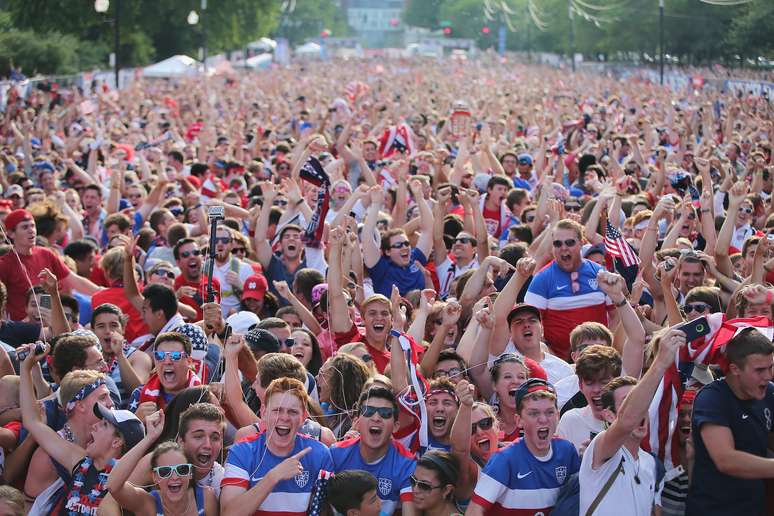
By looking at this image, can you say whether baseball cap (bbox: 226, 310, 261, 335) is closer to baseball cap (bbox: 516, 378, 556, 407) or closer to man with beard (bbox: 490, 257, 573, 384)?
man with beard (bbox: 490, 257, 573, 384)

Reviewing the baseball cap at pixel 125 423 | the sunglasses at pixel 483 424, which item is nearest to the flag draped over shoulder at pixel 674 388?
the sunglasses at pixel 483 424

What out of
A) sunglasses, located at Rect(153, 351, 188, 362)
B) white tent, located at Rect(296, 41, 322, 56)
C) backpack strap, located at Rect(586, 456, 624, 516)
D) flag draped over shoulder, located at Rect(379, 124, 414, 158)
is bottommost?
backpack strap, located at Rect(586, 456, 624, 516)

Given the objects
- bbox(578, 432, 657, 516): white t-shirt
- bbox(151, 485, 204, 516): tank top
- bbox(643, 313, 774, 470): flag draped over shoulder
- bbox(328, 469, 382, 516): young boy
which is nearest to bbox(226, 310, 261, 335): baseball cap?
bbox(151, 485, 204, 516): tank top

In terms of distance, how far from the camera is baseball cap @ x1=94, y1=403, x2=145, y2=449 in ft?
18.8

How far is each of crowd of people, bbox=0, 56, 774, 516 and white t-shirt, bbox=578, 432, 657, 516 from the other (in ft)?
0.04

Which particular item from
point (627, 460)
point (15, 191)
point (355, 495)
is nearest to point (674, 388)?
point (627, 460)

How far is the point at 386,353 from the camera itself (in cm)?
767

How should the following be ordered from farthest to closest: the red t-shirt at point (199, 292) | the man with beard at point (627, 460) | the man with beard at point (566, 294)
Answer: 1. the red t-shirt at point (199, 292)
2. the man with beard at point (566, 294)
3. the man with beard at point (627, 460)

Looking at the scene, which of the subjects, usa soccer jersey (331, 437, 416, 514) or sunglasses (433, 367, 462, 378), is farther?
sunglasses (433, 367, 462, 378)

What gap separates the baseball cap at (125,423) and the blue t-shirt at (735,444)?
8.38 feet

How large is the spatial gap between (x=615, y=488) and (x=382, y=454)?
113 centimetres

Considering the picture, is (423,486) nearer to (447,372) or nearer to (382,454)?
(382,454)

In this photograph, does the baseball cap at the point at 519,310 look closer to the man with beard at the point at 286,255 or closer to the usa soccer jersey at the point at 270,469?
the usa soccer jersey at the point at 270,469

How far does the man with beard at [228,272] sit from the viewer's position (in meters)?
9.41
